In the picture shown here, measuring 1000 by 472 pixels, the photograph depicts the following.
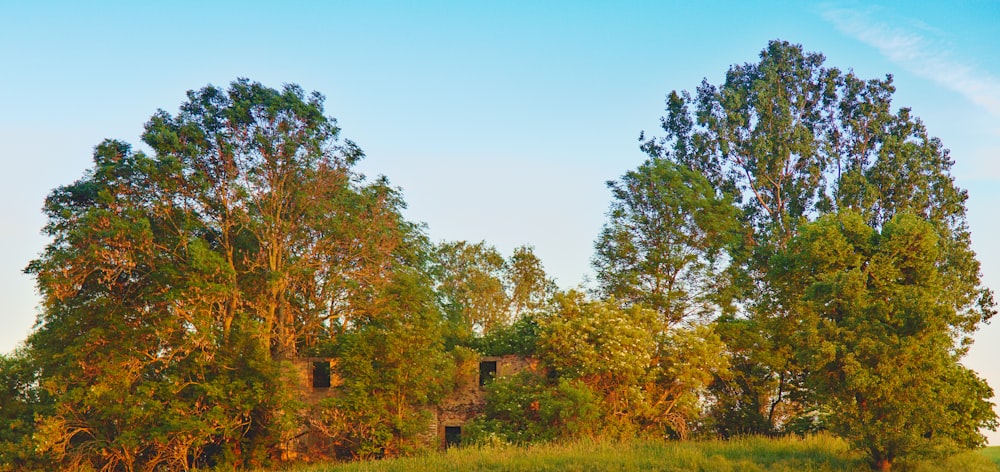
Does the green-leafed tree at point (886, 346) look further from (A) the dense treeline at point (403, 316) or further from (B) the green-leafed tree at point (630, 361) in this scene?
(B) the green-leafed tree at point (630, 361)

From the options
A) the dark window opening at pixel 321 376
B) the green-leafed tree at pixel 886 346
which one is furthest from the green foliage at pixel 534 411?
the green-leafed tree at pixel 886 346

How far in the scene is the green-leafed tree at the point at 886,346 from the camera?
25219 millimetres

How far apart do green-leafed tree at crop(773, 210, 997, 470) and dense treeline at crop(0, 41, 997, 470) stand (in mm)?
90

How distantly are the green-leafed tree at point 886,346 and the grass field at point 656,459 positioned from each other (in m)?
1.06

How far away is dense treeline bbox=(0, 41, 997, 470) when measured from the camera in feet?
90.4

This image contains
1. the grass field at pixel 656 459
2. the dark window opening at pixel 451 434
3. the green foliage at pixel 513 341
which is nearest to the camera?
the grass field at pixel 656 459

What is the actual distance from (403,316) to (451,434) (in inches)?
220

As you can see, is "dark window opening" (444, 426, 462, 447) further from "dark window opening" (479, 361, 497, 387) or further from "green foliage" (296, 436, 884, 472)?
"green foliage" (296, 436, 884, 472)

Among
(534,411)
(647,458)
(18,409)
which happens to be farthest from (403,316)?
(18,409)

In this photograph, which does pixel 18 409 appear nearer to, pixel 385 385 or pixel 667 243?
pixel 385 385

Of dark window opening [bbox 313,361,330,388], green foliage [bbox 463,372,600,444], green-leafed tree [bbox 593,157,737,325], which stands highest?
green-leafed tree [bbox 593,157,737,325]

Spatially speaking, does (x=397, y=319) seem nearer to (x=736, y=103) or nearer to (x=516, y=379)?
(x=516, y=379)

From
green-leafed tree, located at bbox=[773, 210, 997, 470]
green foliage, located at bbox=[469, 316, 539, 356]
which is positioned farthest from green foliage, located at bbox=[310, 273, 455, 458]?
green-leafed tree, located at bbox=[773, 210, 997, 470]

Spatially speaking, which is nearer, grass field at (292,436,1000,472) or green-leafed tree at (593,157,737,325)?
grass field at (292,436,1000,472)
